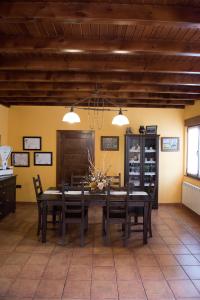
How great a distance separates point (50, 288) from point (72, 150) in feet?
13.5

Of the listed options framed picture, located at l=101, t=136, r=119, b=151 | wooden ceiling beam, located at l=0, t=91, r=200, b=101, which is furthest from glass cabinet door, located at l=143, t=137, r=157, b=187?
wooden ceiling beam, located at l=0, t=91, r=200, b=101

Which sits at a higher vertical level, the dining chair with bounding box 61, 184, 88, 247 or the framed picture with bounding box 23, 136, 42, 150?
the framed picture with bounding box 23, 136, 42, 150

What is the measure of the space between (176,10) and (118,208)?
A: 3025 mm

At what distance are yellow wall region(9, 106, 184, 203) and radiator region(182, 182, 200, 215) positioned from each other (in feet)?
0.88

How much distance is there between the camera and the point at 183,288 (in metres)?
2.94

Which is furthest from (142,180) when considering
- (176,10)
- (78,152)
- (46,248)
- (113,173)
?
(176,10)

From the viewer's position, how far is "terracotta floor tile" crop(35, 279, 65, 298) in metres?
2.79

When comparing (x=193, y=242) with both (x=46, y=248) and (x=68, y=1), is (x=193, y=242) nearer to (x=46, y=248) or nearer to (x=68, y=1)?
(x=46, y=248)

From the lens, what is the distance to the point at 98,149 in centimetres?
678

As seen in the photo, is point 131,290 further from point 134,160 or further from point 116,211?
point 134,160

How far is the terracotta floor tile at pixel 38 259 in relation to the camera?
3.55 meters

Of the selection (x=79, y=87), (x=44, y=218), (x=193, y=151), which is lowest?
(x=44, y=218)

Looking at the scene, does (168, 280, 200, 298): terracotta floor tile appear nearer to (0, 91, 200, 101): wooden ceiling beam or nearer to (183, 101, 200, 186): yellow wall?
(183, 101, 200, 186): yellow wall

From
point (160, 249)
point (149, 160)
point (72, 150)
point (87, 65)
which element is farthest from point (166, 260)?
point (72, 150)
